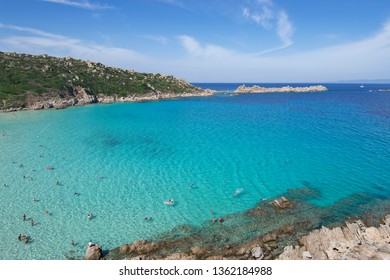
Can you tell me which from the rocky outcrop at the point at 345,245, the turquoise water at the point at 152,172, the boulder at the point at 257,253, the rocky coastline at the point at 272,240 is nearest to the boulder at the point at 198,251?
the rocky coastline at the point at 272,240

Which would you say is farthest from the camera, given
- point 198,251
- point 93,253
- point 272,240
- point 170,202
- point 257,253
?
point 170,202

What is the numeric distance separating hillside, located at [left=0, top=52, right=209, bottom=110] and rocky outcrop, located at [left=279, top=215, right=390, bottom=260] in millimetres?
82464

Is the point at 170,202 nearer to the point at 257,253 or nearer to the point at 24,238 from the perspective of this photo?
the point at 257,253

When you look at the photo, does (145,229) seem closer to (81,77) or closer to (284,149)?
(284,149)

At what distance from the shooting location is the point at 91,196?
2795 centimetres

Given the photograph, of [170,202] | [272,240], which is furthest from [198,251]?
[170,202]

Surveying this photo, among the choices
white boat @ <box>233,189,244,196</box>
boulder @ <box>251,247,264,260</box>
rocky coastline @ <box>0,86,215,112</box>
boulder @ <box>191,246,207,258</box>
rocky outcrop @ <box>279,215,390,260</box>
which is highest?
rocky coastline @ <box>0,86,215,112</box>

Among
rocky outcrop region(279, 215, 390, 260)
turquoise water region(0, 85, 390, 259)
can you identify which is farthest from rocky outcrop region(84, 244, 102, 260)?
rocky outcrop region(279, 215, 390, 260)

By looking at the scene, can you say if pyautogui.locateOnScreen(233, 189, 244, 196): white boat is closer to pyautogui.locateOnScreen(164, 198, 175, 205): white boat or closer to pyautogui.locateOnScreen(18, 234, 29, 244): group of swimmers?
pyautogui.locateOnScreen(164, 198, 175, 205): white boat

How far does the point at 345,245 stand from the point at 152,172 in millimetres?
22458

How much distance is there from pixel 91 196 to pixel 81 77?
9064 cm

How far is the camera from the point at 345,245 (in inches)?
696

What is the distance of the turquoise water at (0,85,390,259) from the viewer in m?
23.0

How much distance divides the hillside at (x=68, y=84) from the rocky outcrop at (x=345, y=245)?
82464mm
